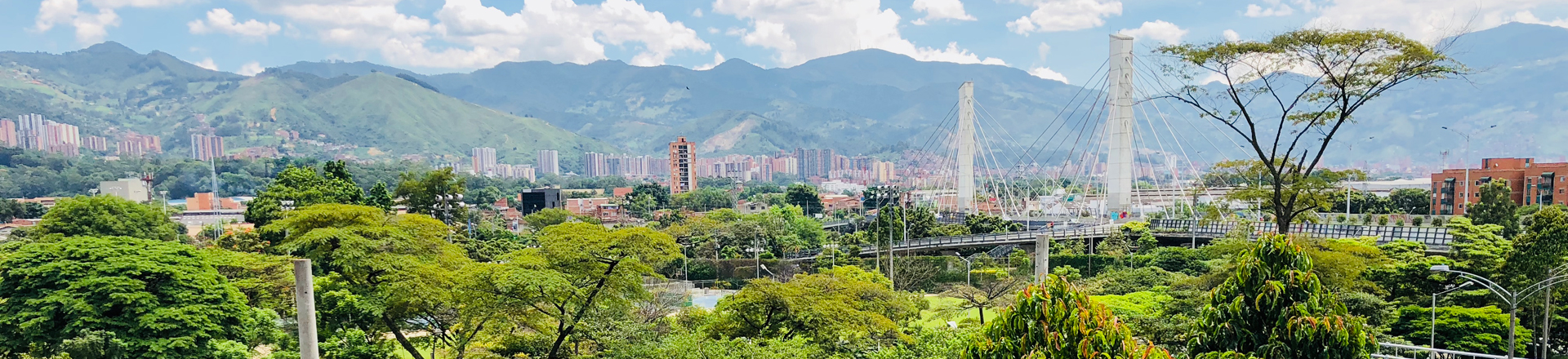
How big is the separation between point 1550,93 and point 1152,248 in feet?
552

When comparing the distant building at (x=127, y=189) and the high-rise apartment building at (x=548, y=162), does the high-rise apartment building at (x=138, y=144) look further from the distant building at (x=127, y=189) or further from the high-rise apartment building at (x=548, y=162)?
the distant building at (x=127, y=189)

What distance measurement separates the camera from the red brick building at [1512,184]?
31.7 meters

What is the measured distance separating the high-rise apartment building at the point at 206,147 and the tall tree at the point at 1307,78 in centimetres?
14701

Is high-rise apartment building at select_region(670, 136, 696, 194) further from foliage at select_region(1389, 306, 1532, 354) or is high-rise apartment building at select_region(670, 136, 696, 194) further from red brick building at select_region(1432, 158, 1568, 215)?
foliage at select_region(1389, 306, 1532, 354)

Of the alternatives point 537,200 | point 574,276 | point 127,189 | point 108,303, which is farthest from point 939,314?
point 127,189

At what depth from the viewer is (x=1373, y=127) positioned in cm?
14962

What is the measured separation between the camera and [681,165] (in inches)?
3556

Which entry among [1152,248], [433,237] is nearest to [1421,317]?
[1152,248]

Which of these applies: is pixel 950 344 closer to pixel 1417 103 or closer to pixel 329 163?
pixel 329 163

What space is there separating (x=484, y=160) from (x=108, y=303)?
502 ft

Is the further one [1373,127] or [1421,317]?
[1373,127]

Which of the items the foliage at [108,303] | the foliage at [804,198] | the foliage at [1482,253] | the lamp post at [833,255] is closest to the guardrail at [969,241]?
the lamp post at [833,255]

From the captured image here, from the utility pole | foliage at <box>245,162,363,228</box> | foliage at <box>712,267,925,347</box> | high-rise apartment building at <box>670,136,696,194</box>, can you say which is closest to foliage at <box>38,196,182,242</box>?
foliage at <box>245,162,363,228</box>

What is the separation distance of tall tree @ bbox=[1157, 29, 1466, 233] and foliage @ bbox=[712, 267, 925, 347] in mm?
6278
